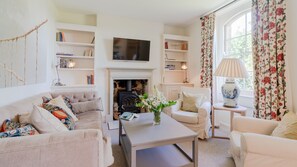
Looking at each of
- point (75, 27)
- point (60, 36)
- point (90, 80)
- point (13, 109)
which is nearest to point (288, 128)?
point (13, 109)

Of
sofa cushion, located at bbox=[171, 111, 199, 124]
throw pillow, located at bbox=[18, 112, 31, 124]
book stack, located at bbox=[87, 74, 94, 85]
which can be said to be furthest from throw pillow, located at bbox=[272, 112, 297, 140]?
book stack, located at bbox=[87, 74, 94, 85]

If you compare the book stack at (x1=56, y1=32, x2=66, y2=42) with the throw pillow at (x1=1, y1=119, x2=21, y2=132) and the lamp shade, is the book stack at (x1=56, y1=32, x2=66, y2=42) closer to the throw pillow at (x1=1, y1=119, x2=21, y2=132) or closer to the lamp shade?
the throw pillow at (x1=1, y1=119, x2=21, y2=132)

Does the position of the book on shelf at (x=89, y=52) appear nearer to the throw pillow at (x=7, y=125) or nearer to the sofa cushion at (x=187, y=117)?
the sofa cushion at (x=187, y=117)

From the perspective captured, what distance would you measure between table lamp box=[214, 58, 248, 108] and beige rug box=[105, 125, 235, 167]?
0.77 meters

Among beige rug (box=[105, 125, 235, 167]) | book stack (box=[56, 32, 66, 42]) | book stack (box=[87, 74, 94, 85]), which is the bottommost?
beige rug (box=[105, 125, 235, 167])

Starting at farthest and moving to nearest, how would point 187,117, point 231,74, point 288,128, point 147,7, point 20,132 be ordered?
point 147,7 < point 187,117 < point 231,74 < point 288,128 < point 20,132

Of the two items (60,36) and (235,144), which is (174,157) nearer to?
(235,144)

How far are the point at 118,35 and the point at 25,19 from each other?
2.03 meters

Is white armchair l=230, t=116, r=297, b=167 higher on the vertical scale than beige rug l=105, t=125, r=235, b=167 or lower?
higher

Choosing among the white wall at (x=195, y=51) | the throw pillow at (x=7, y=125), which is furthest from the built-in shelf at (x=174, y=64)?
the throw pillow at (x=7, y=125)

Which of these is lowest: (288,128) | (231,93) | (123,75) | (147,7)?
(288,128)

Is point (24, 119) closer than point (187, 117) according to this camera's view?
Yes

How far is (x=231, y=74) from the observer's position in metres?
2.36

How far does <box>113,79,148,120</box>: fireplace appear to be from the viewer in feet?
12.3
